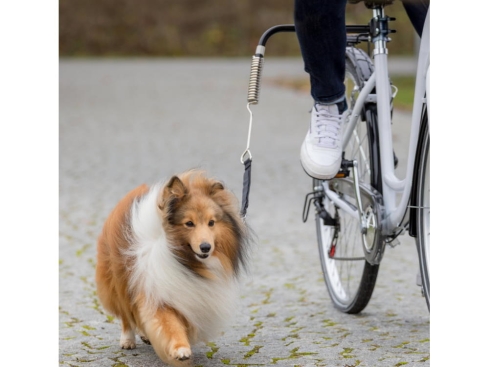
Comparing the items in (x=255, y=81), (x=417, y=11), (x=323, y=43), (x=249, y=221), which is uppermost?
(x=417, y=11)

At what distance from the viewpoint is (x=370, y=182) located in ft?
12.1

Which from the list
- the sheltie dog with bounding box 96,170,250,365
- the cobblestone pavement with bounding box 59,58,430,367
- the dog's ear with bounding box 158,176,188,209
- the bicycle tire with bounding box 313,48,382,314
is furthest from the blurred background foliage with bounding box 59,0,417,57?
the dog's ear with bounding box 158,176,188,209

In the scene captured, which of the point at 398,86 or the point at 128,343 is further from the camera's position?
the point at 398,86

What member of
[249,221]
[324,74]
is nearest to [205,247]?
[324,74]

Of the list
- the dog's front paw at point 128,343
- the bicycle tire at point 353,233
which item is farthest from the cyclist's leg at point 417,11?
the dog's front paw at point 128,343

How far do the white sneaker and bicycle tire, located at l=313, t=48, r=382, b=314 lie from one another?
0.35 metres

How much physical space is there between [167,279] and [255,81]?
0.87 meters

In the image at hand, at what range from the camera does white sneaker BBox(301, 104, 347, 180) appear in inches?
129

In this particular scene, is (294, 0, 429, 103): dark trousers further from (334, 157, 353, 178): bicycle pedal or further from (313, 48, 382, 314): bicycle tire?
(313, 48, 382, 314): bicycle tire

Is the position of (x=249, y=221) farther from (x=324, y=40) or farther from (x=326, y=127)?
(x=324, y=40)

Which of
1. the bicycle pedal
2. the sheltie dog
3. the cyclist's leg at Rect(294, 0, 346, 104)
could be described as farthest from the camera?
the bicycle pedal

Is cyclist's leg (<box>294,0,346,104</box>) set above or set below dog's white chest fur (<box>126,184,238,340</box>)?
above

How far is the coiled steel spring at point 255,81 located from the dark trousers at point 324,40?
0.75 feet
